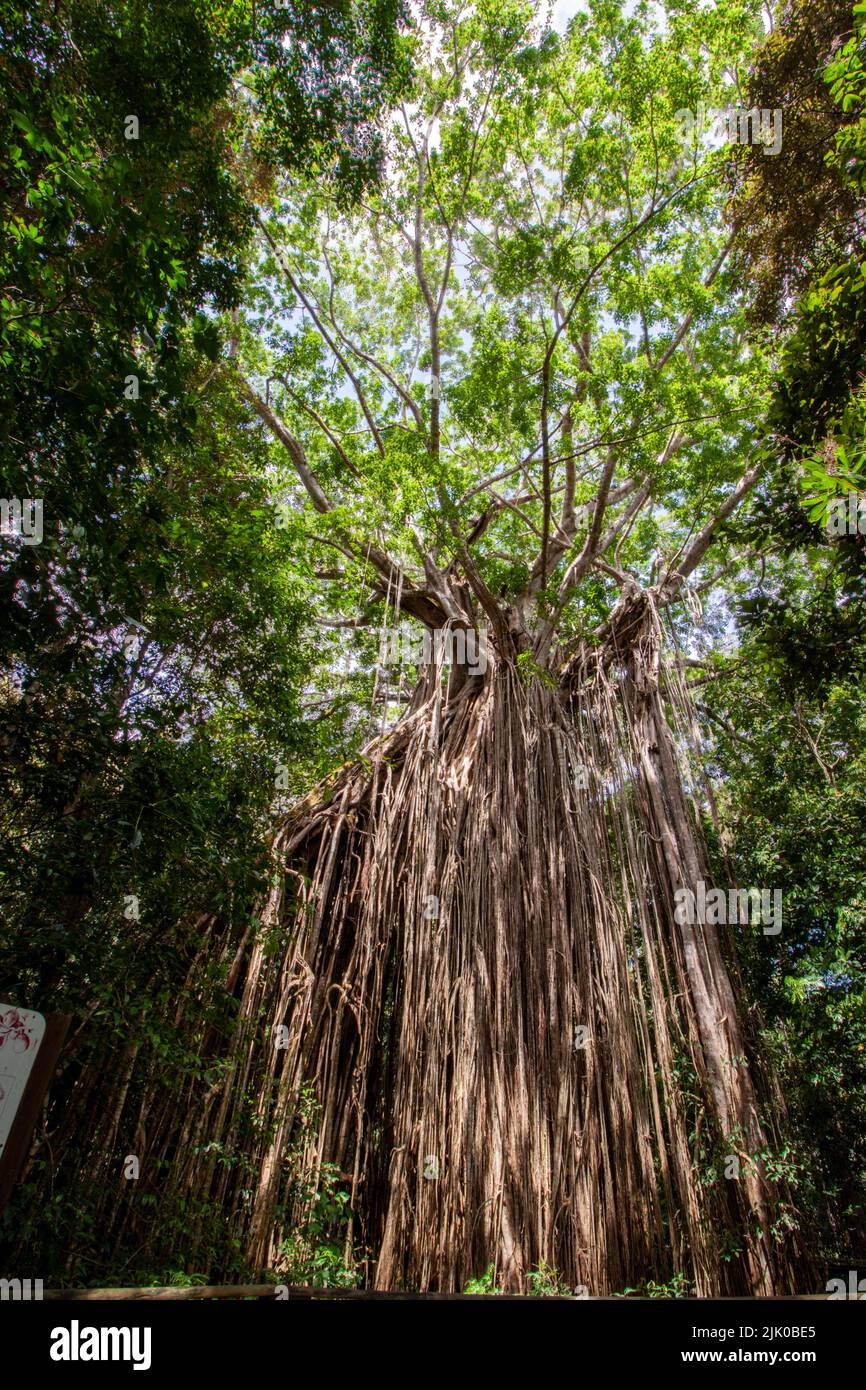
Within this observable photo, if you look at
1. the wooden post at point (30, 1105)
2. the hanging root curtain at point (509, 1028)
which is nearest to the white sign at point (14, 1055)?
the wooden post at point (30, 1105)

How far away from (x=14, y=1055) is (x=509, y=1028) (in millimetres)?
2890

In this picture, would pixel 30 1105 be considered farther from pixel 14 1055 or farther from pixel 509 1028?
pixel 509 1028

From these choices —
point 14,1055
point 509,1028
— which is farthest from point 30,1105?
point 509,1028

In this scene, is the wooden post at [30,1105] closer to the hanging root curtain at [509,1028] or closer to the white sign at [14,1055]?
the white sign at [14,1055]

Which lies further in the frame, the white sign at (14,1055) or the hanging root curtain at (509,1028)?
the hanging root curtain at (509,1028)

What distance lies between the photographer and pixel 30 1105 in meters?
1.44

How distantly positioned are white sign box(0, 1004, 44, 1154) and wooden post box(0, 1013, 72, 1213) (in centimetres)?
1

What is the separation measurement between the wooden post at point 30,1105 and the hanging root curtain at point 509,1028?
4.65 feet

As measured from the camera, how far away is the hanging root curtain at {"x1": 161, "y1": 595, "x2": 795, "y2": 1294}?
3.25 m

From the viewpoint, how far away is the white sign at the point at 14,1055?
140 cm

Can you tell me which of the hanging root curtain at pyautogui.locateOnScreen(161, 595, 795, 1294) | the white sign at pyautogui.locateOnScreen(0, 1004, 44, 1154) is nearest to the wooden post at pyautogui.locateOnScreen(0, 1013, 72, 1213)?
the white sign at pyautogui.locateOnScreen(0, 1004, 44, 1154)
